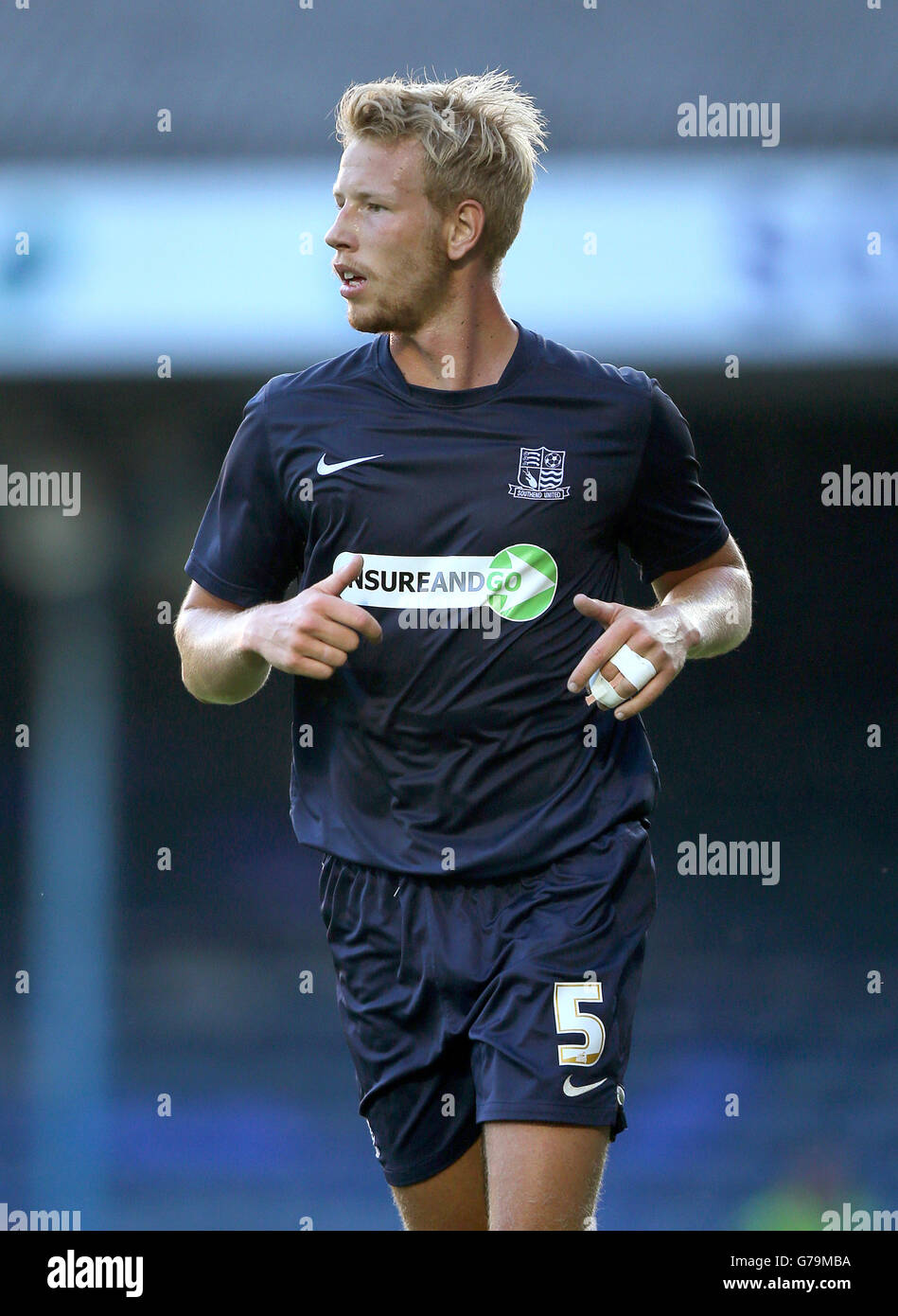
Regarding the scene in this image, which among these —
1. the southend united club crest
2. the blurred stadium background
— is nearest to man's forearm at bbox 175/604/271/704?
the southend united club crest

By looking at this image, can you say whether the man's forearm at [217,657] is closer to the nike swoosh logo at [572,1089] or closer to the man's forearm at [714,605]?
the man's forearm at [714,605]

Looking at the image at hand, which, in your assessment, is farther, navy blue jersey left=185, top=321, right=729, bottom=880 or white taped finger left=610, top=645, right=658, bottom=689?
navy blue jersey left=185, top=321, right=729, bottom=880

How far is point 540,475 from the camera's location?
104 inches

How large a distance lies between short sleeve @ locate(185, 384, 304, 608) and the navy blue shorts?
474 mm

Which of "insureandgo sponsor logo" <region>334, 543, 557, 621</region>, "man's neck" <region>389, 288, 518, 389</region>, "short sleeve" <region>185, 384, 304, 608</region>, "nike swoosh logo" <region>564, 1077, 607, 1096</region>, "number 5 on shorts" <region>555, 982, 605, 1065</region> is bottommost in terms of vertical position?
"nike swoosh logo" <region>564, 1077, 607, 1096</region>

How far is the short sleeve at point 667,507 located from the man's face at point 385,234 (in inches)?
16.9

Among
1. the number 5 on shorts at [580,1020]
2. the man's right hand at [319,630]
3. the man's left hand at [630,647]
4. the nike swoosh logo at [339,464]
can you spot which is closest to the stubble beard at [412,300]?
the nike swoosh logo at [339,464]

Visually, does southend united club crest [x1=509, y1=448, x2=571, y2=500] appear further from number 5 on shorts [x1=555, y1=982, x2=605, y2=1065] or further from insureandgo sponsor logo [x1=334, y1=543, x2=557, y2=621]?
number 5 on shorts [x1=555, y1=982, x2=605, y2=1065]

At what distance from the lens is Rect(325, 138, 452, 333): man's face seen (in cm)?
261

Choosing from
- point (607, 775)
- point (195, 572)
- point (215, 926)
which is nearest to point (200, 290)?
point (215, 926)

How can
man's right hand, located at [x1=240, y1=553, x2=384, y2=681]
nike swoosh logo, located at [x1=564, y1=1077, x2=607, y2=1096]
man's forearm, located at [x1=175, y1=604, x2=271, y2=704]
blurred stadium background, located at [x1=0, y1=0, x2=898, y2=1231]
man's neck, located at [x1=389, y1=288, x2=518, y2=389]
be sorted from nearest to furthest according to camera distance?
man's right hand, located at [x1=240, y1=553, x2=384, y2=681] < nike swoosh logo, located at [x1=564, y1=1077, x2=607, y2=1096] < man's forearm, located at [x1=175, y1=604, x2=271, y2=704] < man's neck, located at [x1=389, y1=288, x2=518, y2=389] < blurred stadium background, located at [x1=0, y1=0, x2=898, y2=1231]

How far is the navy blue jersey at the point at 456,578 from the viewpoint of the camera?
2.58 m
